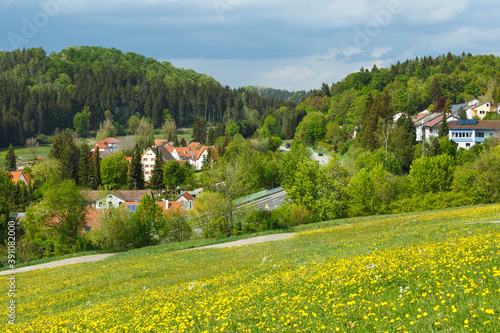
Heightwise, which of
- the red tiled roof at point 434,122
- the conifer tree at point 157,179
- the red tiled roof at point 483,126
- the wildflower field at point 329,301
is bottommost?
the conifer tree at point 157,179

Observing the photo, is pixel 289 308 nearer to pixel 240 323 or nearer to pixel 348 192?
pixel 240 323

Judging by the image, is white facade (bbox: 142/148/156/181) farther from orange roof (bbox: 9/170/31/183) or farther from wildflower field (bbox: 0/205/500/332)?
wildflower field (bbox: 0/205/500/332)

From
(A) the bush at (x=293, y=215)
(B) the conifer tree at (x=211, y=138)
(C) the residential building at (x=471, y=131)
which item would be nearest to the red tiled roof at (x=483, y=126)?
(C) the residential building at (x=471, y=131)

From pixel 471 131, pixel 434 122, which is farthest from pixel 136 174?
pixel 471 131

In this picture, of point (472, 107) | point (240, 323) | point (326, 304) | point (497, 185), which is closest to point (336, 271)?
point (326, 304)

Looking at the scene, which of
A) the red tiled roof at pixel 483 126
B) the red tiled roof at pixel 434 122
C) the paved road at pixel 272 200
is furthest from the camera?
the red tiled roof at pixel 434 122

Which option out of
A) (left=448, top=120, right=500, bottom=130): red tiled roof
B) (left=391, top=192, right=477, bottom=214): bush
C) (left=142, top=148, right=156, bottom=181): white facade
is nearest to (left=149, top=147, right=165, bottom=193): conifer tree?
(left=142, top=148, right=156, bottom=181): white facade

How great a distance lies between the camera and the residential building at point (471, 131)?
9050 cm

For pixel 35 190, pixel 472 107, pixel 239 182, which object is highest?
pixel 472 107

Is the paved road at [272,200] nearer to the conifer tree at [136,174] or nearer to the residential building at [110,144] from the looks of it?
the conifer tree at [136,174]

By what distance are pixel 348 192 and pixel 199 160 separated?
94994mm

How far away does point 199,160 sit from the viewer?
147 m

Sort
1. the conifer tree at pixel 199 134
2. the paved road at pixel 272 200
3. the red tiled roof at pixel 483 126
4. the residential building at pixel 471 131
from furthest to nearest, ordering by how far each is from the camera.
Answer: the conifer tree at pixel 199 134 → the residential building at pixel 471 131 → the red tiled roof at pixel 483 126 → the paved road at pixel 272 200

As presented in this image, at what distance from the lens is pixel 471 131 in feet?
300
